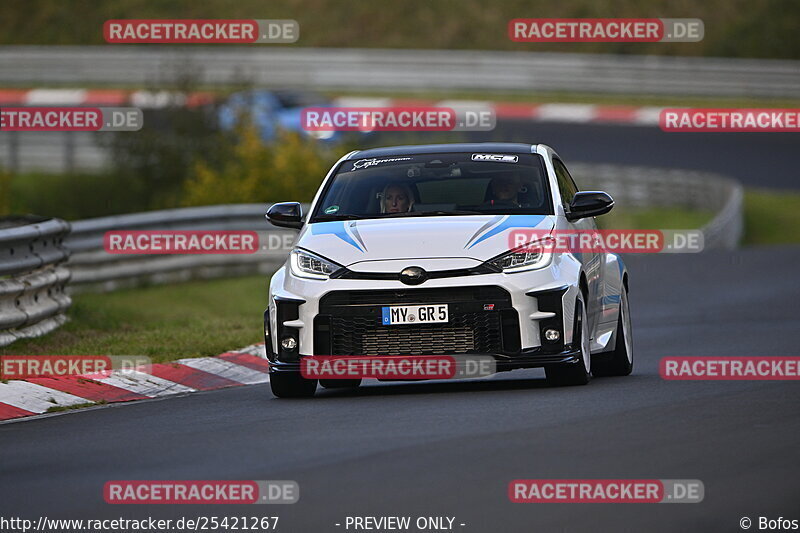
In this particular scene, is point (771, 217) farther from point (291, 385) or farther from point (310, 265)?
point (310, 265)

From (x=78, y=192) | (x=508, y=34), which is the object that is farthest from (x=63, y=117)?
(x=508, y=34)

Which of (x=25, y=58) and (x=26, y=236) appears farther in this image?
(x=25, y=58)

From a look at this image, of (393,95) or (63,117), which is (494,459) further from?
(393,95)

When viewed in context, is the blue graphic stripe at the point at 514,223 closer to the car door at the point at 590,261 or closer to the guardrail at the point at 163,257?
the car door at the point at 590,261

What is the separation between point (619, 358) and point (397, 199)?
6.95 ft

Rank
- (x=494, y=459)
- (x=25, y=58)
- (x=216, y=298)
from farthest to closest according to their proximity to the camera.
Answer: (x=25, y=58) < (x=216, y=298) < (x=494, y=459)

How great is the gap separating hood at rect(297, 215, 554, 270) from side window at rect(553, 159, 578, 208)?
0.71 m

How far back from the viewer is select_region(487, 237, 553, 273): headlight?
10102 millimetres

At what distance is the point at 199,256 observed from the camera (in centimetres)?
2067

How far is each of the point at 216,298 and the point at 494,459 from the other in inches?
485

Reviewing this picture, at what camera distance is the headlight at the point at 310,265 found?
1023cm

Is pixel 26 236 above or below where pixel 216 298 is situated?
above

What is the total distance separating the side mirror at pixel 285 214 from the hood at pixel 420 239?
34 cm

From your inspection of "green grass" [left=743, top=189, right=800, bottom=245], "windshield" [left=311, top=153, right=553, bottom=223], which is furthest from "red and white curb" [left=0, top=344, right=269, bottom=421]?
"green grass" [left=743, top=189, right=800, bottom=245]
